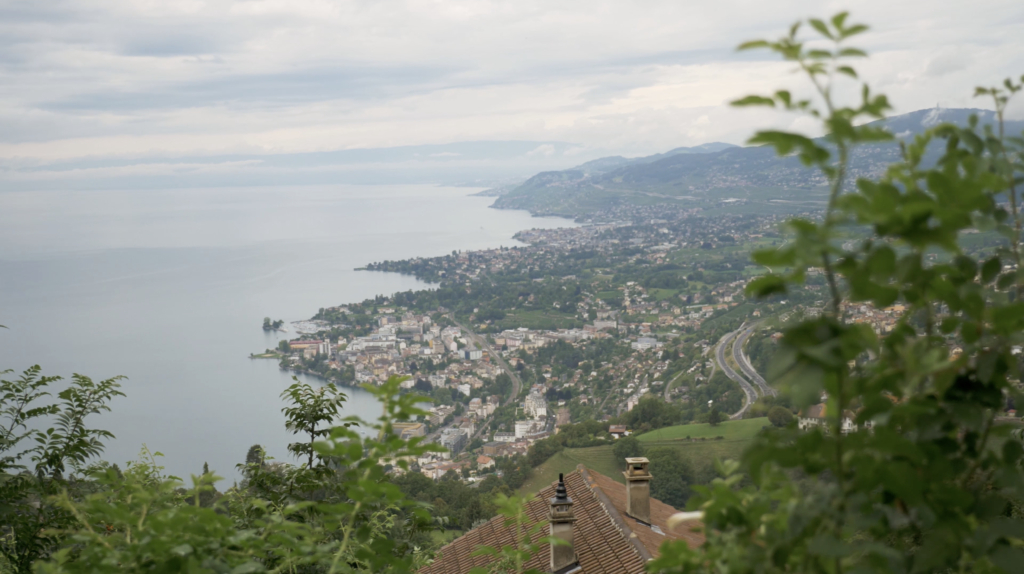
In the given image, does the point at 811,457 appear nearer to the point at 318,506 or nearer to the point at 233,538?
the point at 318,506

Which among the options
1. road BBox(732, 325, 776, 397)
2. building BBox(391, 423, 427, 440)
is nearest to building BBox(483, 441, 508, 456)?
building BBox(391, 423, 427, 440)

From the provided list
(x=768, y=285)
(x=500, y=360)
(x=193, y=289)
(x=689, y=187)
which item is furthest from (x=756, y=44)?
(x=689, y=187)

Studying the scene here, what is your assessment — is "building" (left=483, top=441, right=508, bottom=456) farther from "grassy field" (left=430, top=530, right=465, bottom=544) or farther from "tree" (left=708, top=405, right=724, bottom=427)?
"grassy field" (left=430, top=530, right=465, bottom=544)

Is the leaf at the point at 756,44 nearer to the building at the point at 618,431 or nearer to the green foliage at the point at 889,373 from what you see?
the green foliage at the point at 889,373

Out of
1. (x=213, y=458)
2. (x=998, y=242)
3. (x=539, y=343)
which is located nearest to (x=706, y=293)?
(x=539, y=343)

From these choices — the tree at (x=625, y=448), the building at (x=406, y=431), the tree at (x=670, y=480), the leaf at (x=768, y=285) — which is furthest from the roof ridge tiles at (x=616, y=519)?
the tree at (x=625, y=448)

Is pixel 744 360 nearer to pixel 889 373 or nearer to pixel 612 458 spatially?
pixel 612 458

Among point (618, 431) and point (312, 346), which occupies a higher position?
point (312, 346)
